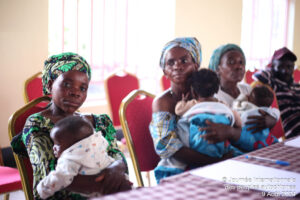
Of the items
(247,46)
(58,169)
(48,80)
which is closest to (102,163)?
(58,169)

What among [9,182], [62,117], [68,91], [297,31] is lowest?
[9,182]

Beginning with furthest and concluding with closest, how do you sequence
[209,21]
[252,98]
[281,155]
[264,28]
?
[264,28], [209,21], [252,98], [281,155]

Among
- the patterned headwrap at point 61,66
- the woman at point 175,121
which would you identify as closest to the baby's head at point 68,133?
the patterned headwrap at point 61,66

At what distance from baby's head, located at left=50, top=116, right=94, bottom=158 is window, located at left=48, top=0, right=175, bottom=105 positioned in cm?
373

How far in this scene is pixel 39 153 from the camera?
142 cm

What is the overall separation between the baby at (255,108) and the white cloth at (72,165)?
0.87m

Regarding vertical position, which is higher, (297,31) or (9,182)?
(297,31)

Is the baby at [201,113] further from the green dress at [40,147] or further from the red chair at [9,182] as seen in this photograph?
the red chair at [9,182]

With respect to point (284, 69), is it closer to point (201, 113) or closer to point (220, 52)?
point (220, 52)

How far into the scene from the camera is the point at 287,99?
8.95ft

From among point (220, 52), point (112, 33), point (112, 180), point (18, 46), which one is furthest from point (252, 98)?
point (112, 33)

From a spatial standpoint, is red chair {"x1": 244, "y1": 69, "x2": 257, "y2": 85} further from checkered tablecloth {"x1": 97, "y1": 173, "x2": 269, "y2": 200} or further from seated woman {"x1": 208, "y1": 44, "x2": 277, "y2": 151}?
checkered tablecloth {"x1": 97, "y1": 173, "x2": 269, "y2": 200}

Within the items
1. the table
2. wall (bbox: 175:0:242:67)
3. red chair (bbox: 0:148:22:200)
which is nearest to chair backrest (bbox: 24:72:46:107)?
red chair (bbox: 0:148:22:200)

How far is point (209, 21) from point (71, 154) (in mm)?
5284
